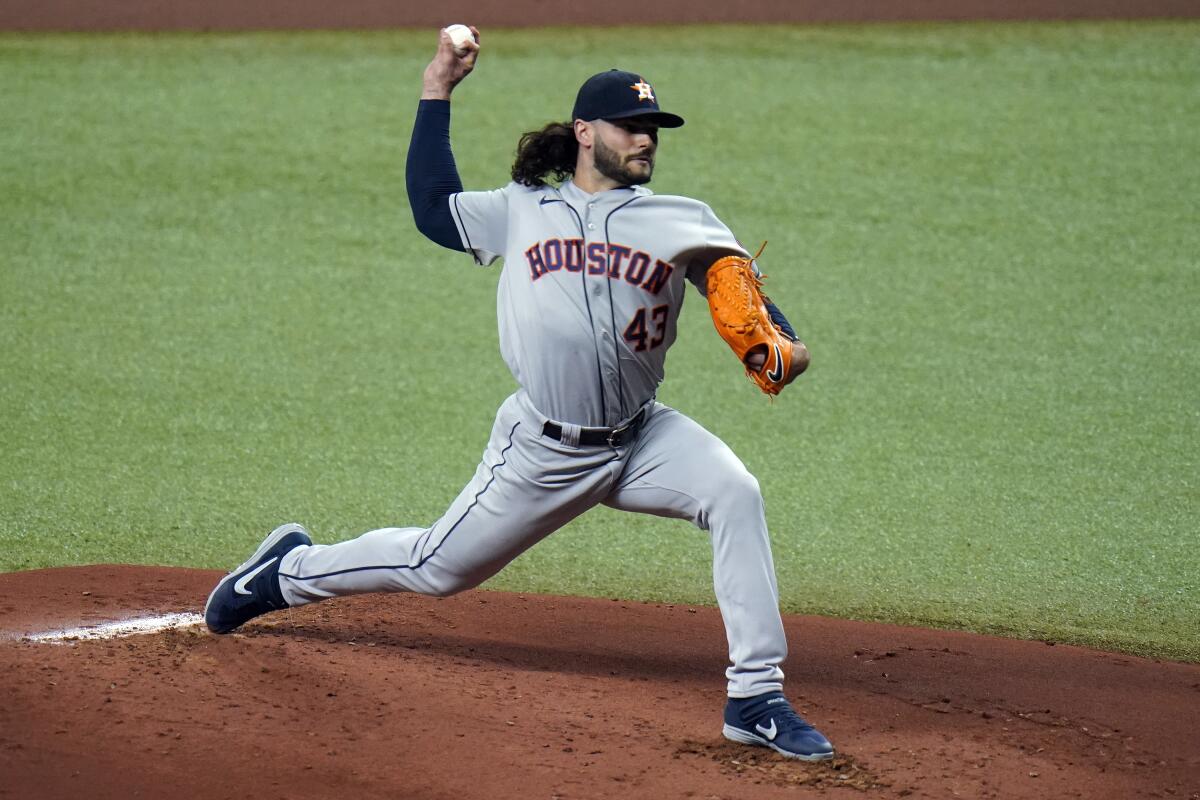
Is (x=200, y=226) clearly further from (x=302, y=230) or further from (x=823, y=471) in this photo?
(x=823, y=471)

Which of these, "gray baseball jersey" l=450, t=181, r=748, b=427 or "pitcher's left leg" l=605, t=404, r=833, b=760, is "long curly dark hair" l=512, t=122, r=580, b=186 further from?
"pitcher's left leg" l=605, t=404, r=833, b=760

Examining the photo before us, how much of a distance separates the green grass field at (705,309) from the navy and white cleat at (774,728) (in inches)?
55.8

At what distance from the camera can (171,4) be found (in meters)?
11.4

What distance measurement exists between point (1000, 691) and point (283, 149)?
703 cm

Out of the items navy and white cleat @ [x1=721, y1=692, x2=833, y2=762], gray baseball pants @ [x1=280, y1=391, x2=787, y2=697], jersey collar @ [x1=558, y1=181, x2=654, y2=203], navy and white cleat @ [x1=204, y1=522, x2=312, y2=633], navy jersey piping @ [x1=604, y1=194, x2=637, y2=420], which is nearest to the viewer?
navy and white cleat @ [x1=721, y1=692, x2=833, y2=762]

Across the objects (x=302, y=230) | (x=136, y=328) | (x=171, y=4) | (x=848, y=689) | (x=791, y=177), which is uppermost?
(x=171, y=4)

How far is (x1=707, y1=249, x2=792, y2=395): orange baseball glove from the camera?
3.44 meters

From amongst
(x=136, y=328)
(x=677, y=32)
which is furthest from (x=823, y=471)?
(x=677, y=32)

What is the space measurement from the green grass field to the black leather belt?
4.26 ft

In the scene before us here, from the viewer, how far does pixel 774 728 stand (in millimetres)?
3328

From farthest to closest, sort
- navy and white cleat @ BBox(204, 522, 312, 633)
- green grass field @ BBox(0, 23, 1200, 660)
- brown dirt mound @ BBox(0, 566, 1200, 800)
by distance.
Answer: green grass field @ BBox(0, 23, 1200, 660) → navy and white cleat @ BBox(204, 522, 312, 633) → brown dirt mound @ BBox(0, 566, 1200, 800)

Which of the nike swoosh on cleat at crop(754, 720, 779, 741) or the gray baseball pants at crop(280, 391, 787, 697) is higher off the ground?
the gray baseball pants at crop(280, 391, 787, 697)

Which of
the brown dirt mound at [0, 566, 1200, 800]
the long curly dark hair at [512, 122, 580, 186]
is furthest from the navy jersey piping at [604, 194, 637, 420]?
the brown dirt mound at [0, 566, 1200, 800]

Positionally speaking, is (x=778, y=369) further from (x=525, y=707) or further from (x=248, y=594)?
(x=248, y=594)
